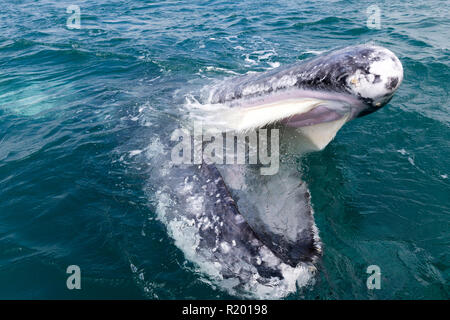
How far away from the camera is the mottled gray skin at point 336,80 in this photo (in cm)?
470

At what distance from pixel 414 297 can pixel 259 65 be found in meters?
10.2

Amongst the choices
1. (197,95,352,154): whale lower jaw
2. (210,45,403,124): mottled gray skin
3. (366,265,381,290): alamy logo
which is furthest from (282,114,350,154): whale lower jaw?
(366,265,381,290): alamy logo

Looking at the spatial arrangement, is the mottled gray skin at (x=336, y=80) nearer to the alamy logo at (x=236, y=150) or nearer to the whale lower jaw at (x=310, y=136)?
the whale lower jaw at (x=310, y=136)

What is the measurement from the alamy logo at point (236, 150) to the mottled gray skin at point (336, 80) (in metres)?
0.71

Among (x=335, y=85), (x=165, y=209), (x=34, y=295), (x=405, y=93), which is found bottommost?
(x=34, y=295)

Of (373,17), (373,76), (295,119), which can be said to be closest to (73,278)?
(295,119)

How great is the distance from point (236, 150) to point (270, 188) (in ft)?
3.17

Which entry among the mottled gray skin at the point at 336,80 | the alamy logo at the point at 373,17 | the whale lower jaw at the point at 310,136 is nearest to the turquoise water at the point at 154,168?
the alamy logo at the point at 373,17

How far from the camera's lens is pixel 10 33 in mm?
18891

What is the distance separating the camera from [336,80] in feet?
16.1

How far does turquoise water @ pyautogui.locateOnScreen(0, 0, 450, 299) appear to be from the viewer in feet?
17.1
